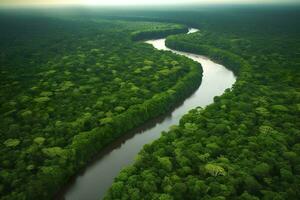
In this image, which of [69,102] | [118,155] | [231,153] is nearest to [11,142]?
[118,155]

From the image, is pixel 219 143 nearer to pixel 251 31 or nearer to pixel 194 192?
pixel 194 192

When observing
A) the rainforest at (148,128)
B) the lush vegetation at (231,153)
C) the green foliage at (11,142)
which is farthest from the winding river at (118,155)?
the green foliage at (11,142)

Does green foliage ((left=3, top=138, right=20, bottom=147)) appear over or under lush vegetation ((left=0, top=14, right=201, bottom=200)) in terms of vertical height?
over

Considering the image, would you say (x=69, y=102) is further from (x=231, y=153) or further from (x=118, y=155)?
(x=231, y=153)

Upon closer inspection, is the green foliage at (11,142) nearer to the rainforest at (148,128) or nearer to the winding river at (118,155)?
the rainforest at (148,128)

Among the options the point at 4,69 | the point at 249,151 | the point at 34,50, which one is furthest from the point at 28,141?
the point at 34,50

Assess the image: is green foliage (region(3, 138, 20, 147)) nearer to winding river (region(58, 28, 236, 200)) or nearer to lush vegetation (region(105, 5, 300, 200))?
winding river (region(58, 28, 236, 200))

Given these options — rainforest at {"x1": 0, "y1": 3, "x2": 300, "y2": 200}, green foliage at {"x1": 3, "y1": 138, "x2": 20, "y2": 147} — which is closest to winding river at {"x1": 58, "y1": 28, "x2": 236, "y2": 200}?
rainforest at {"x1": 0, "y1": 3, "x2": 300, "y2": 200}

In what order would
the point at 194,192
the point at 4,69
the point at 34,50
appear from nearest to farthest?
the point at 194,192
the point at 4,69
the point at 34,50
